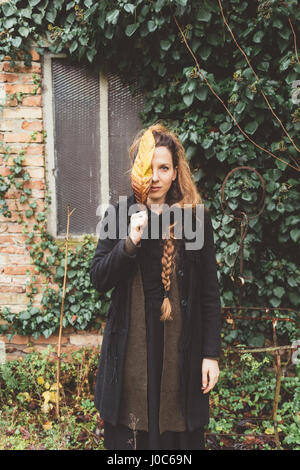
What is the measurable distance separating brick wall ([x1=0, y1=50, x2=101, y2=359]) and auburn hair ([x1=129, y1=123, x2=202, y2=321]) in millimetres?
1624

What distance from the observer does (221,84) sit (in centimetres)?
277

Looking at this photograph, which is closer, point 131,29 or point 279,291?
point 131,29

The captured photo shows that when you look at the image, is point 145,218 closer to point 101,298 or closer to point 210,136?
point 210,136

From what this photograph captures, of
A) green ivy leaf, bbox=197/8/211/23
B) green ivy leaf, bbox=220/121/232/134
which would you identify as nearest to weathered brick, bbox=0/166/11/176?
green ivy leaf, bbox=220/121/232/134

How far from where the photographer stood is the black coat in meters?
1.60

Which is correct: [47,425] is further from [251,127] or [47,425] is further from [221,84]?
[221,84]

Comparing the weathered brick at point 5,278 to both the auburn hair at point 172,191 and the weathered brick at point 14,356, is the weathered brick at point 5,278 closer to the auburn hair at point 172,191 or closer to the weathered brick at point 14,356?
the weathered brick at point 14,356

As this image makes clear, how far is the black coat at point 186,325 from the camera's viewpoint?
63.0 inches

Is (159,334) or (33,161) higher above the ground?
(33,161)

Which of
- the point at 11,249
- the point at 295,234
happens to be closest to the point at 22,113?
the point at 11,249

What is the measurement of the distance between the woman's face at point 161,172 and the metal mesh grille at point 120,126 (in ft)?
5.20

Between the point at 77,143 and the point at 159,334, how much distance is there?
207cm

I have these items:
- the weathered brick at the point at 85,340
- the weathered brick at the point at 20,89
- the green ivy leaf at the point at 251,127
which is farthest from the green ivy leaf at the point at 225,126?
the weathered brick at the point at 85,340
